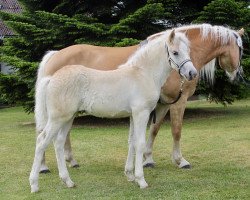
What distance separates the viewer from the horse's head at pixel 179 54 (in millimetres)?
5227

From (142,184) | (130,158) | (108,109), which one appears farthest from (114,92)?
(142,184)

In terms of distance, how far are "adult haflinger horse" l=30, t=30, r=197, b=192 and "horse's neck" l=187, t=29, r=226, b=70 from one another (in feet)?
4.43

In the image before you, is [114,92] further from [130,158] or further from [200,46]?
[200,46]

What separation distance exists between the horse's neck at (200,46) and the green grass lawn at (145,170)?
1.72m

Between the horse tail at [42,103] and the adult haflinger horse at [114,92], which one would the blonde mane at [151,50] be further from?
the horse tail at [42,103]

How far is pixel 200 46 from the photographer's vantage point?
268 inches

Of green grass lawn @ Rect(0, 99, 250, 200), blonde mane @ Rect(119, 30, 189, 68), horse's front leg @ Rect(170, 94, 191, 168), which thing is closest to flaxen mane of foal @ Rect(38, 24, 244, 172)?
horse's front leg @ Rect(170, 94, 191, 168)

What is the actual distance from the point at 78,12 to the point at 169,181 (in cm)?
823

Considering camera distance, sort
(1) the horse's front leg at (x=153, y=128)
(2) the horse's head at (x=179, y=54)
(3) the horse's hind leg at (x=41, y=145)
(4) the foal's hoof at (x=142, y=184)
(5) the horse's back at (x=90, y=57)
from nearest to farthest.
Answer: (2) the horse's head at (x=179, y=54) → (3) the horse's hind leg at (x=41, y=145) → (4) the foal's hoof at (x=142, y=184) → (1) the horse's front leg at (x=153, y=128) → (5) the horse's back at (x=90, y=57)

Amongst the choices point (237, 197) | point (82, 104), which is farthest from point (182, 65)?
point (237, 197)

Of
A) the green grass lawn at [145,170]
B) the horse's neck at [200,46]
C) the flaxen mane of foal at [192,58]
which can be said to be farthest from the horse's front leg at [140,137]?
the horse's neck at [200,46]

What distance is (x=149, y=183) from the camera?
5.82 meters

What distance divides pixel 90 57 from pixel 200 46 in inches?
72.2

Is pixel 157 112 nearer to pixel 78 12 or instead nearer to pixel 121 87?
pixel 121 87
